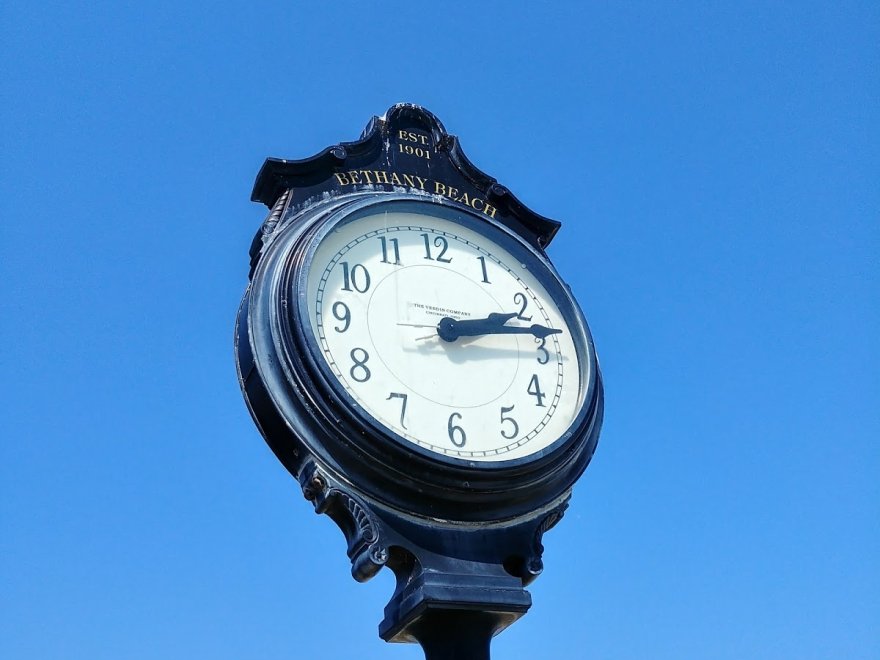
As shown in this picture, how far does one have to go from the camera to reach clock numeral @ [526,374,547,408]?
5.11 m

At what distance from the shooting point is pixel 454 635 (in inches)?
178

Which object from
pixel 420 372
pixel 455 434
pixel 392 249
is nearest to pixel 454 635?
pixel 455 434

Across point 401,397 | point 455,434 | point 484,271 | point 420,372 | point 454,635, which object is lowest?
point 454,635

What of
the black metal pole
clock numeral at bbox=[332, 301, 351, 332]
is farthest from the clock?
the black metal pole

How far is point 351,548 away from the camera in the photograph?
4492 mm

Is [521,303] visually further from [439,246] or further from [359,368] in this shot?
[359,368]

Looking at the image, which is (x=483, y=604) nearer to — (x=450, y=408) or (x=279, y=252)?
(x=450, y=408)

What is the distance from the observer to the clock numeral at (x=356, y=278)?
5.04 m

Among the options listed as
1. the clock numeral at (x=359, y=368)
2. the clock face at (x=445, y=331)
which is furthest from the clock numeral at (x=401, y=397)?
the clock numeral at (x=359, y=368)

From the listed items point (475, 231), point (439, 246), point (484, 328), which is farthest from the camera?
point (475, 231)

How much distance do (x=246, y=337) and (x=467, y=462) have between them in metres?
1.03

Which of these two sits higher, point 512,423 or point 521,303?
point 521,303

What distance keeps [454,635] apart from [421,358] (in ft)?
3.73

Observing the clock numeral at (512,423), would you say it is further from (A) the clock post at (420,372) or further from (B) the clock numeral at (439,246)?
(B) the clock numeral at (439,246)
